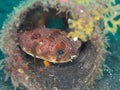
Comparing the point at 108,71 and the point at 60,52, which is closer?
the point at 60,52

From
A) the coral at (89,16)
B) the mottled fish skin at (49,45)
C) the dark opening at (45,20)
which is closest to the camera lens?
the coral at (89,16)

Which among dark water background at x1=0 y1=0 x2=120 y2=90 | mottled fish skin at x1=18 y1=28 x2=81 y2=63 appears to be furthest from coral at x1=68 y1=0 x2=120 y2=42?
dark water background at x1=0 y1=0 x2=120 y2=90

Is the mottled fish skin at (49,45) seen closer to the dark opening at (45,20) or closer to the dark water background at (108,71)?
the dark opening at (45,20)

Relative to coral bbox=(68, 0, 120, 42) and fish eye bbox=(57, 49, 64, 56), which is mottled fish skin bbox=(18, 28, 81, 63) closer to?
fish eye bbox=(57, 49, 64, 56)

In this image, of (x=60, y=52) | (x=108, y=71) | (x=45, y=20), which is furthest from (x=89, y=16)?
(x=108, y=71)

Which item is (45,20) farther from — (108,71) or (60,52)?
(108,71)

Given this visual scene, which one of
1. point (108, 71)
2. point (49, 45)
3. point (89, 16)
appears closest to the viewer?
point (89, 16)

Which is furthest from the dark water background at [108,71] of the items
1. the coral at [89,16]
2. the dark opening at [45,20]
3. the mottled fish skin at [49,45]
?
the coral at [89,16]

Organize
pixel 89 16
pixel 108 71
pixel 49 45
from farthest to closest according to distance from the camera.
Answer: pixel 108 71, pixel 49 45, pixel 89 16

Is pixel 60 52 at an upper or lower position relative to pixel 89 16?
lower
